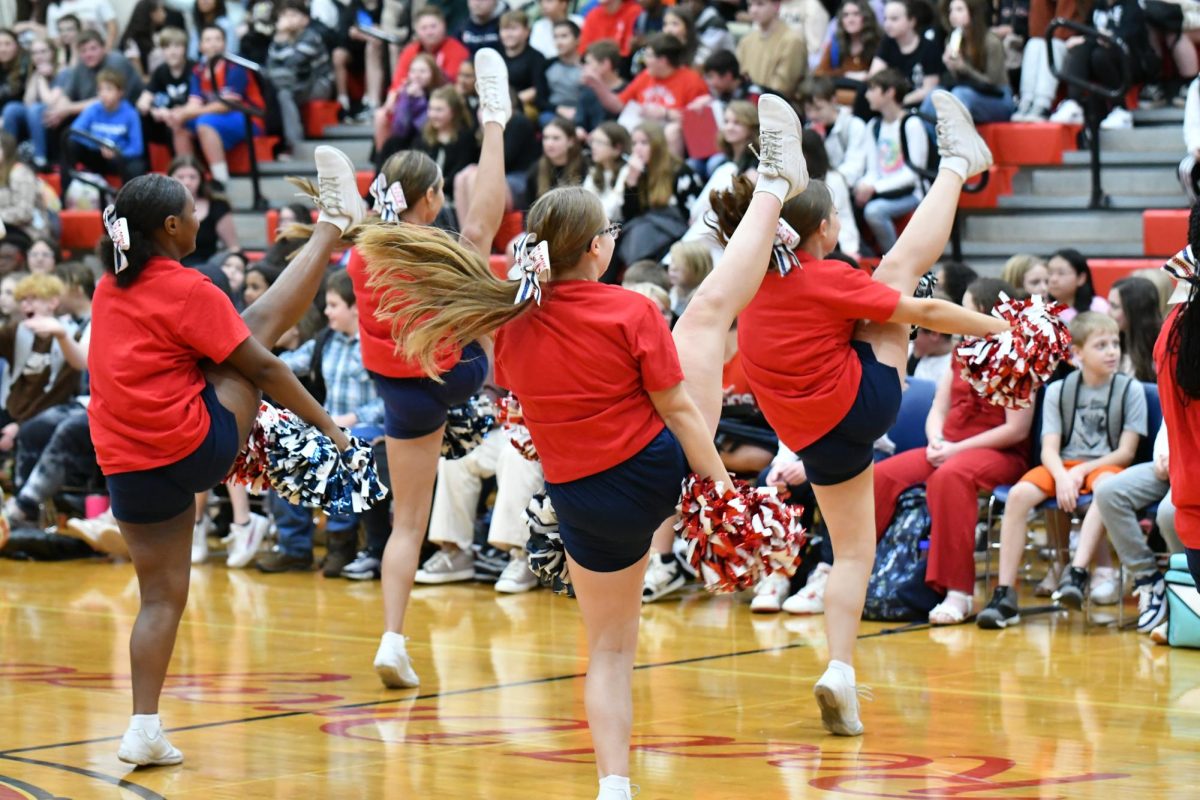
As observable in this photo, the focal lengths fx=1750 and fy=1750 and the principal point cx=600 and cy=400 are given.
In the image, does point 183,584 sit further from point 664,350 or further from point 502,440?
point 502,440

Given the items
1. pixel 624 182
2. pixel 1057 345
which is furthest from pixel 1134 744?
pixel 624 182

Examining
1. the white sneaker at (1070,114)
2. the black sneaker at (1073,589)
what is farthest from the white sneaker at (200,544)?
the white sneaker at (1070,114)

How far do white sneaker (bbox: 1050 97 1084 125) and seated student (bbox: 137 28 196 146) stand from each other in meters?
6.76

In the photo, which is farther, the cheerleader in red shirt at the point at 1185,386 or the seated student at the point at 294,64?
the seated student at the point at 294,64

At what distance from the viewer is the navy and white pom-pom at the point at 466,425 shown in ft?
20.6

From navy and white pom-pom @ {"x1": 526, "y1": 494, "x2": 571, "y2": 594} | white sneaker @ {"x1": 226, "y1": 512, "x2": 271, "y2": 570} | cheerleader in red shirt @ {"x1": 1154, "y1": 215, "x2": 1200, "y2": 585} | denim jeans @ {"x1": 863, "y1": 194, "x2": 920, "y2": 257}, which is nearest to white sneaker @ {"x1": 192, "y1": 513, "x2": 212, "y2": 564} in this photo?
white sneaker @ {"x1": 226, "y1": 512, "x2": 271, "y2": 570}

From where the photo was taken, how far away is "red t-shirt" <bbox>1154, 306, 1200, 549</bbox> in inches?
149

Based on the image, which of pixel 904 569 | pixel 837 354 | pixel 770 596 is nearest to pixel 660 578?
pixel 770 596

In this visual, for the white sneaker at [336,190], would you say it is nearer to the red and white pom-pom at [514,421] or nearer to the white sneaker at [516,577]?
the red and white pom-pom at [514,421]

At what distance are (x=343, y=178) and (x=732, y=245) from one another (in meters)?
1.28

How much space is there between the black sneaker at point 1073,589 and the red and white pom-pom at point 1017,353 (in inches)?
69.7

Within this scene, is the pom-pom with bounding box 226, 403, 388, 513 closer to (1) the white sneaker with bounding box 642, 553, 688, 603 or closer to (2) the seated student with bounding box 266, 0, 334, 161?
(1) the white sneaker with bounding box 642, 553, 688, 603

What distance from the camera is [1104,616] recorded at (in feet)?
23.5

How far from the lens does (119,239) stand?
4.64 metres
